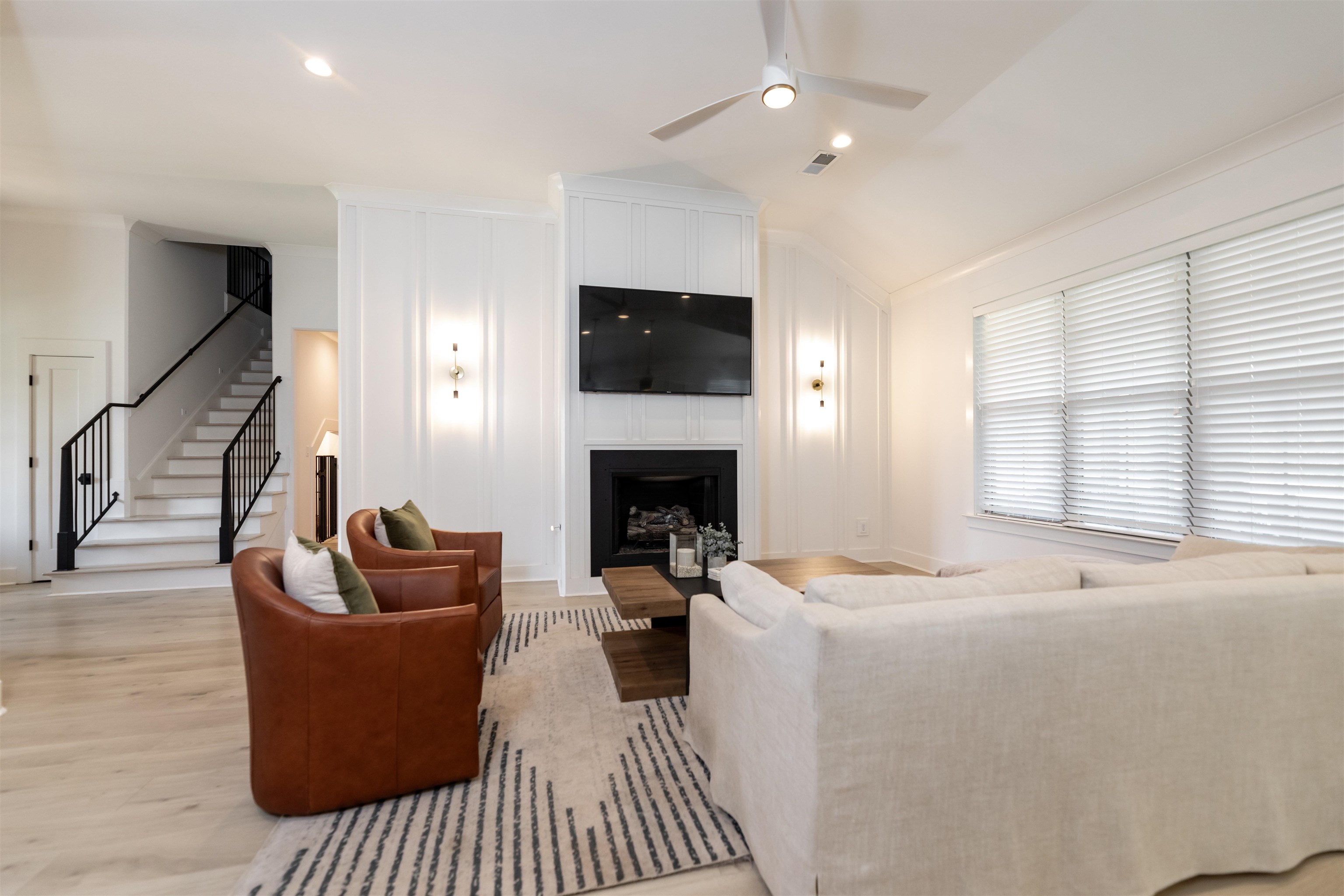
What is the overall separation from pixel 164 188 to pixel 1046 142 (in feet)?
20.9

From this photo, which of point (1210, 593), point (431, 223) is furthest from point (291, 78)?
point (1210, 593)

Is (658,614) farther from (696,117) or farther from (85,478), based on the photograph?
(85,478)

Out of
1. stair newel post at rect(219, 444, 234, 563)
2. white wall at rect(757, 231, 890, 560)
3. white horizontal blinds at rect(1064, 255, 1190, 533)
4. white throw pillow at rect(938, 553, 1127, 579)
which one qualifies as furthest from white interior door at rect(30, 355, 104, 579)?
white horizontal blinds at rect(1064, 255, 1190, 533)

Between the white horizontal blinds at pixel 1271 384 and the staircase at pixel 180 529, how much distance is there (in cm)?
643

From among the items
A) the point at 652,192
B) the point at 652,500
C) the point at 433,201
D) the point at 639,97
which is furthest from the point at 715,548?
the point at 433,201

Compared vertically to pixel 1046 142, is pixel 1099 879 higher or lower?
lower

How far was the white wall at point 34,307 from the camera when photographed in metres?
4.85

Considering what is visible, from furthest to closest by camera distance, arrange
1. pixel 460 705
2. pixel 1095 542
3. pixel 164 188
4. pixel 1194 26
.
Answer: pixel 164 188 → pixel 1095 542 → pixel 1194 26 → pixel 460 705

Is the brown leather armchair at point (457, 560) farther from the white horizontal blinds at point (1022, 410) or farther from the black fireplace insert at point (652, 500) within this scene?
the white horizontal blinds at point (1022, 410)

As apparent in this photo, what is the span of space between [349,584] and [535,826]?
3.26 ft

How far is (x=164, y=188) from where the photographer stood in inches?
177

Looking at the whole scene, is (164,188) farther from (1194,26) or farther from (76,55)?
(1194,26)

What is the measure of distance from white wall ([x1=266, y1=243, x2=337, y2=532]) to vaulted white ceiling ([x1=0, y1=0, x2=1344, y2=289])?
48.0 inches

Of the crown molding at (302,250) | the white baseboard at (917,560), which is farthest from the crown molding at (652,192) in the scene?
the white baseboard at (917,560)
